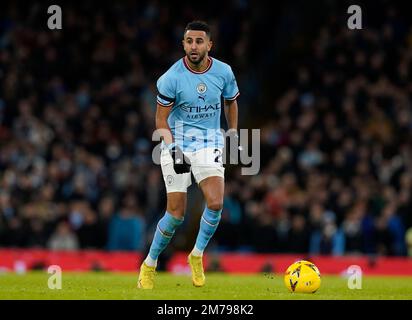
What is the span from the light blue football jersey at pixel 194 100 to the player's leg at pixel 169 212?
403 mm

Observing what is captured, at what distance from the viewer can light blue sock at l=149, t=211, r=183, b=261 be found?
1236cm

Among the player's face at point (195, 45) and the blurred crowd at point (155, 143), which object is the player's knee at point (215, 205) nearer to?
the player's face at point (195, 45)

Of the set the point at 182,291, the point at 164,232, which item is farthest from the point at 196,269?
the point at 164,232

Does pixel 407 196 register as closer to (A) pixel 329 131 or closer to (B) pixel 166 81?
(A) pixel 329 131

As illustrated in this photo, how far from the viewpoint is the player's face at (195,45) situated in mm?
12273

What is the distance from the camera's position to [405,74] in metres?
24.9

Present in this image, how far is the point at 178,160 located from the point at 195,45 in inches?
53.9

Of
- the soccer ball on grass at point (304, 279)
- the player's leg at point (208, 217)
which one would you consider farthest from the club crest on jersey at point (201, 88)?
the soccer ball on grass at point (304, 279)

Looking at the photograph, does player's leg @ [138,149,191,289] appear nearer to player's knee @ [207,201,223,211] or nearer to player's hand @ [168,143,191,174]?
player's hand @ [168,143,191,174]

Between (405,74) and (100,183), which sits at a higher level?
(405,74)

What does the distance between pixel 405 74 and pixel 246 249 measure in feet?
19.9

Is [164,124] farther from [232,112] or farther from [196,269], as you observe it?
[196,269]

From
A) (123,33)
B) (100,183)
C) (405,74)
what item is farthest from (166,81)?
(123,33)

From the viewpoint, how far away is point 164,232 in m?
12.4
